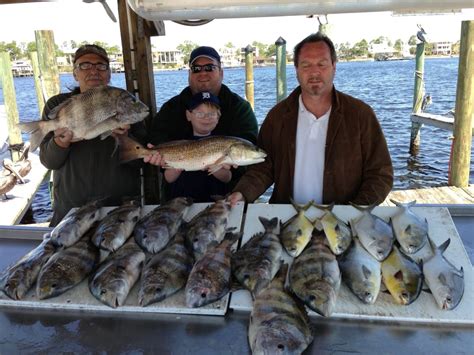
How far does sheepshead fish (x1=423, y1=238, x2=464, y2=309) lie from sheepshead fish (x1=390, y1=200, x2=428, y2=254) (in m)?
0.12

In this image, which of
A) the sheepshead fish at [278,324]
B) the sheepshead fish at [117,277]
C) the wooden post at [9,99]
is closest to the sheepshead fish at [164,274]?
the sheepshead fish at [117,277]

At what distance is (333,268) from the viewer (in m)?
2.01

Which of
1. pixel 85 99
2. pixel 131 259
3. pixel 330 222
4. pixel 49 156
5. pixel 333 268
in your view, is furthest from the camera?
pixel 49 156

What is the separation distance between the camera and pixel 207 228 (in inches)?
95.7

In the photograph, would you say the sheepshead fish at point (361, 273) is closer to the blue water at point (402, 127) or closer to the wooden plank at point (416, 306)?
the wooden plank at point (416, 306)

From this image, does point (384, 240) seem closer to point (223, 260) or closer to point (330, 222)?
point (330, 222)

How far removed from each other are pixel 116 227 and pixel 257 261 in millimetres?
899

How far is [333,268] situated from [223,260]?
539mm

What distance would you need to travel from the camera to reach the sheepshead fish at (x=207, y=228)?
2.31m

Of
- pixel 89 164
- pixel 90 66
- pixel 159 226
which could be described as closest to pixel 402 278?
pixel 159 226

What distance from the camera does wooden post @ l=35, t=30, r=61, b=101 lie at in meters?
9.36

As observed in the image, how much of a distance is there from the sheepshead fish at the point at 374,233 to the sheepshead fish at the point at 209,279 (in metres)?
0.74

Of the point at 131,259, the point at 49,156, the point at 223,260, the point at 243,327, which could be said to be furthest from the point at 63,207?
the point at 243,327

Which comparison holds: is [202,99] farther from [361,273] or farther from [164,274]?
[361,273]
